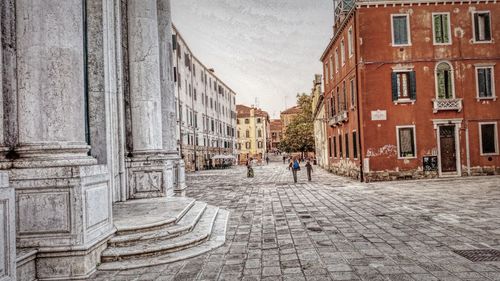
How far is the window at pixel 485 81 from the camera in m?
20.8

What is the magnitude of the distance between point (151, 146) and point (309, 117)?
51.0 metres

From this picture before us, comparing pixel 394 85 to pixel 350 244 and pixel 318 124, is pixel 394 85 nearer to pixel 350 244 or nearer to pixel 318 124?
pixel 350 244

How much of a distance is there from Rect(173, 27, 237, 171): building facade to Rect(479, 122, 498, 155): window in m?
23.4

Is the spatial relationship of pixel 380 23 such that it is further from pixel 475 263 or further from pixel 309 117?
pixel 309 117

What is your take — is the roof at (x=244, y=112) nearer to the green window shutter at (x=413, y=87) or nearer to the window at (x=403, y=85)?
the window at (x=403, y=85)

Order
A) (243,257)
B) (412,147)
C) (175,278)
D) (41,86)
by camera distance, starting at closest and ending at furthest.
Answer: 1. (175,278)
2. (41,86)
3. (243,257)
4. (412,147)

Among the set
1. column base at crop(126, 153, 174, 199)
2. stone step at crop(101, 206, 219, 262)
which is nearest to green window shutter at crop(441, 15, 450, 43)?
column base at crop(126, 153, 174, 199)

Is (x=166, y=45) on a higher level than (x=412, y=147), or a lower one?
higher

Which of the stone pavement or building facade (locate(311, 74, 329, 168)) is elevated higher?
building facade (locate(311, 74, 329, 168))

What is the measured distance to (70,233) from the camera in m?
4.88

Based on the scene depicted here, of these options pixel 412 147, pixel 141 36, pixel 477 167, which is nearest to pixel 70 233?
pixel 141 36

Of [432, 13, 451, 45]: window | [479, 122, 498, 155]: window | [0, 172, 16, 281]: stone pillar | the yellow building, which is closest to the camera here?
[0, 172, 16, 281]: stone pillar

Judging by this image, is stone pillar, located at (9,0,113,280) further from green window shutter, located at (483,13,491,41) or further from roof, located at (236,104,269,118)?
roof, located at (236,104,269,118)

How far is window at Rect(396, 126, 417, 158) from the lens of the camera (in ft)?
66.0
